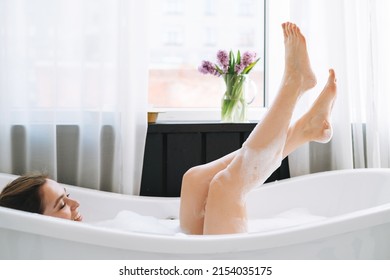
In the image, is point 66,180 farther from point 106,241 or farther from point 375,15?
point 375,15

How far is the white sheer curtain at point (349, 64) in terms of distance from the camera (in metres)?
2.05

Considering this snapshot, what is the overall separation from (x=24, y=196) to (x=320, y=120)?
95 cm

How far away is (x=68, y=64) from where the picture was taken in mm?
1882

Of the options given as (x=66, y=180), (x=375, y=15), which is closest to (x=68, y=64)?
(x=66, y=180)

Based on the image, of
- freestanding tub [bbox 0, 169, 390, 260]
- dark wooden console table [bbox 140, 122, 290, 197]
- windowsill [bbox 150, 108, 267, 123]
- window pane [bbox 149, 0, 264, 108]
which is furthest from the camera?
window pane [bbox 149, 0, 264, 108]

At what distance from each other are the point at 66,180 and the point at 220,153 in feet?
2.13

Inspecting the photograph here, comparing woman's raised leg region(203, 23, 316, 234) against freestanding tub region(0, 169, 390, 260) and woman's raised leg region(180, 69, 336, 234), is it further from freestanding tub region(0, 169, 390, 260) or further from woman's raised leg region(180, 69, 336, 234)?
freestanding tub region(0, 169, 390, 260)

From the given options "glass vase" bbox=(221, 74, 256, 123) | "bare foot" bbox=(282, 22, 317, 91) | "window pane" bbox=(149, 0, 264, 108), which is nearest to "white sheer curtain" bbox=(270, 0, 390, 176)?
"glass vase" bbox=(221, 74, 256, 123)

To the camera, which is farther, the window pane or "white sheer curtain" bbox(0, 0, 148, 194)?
the window pane

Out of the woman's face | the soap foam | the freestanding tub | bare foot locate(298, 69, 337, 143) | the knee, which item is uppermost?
bare foot locate(298, 69, 337, 143)

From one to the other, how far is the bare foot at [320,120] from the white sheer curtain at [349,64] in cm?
45

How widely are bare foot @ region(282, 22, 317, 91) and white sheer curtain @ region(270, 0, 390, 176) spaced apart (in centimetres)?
60

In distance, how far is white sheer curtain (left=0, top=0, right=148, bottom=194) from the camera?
186 cm

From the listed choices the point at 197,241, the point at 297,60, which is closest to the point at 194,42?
the point at 297,60
